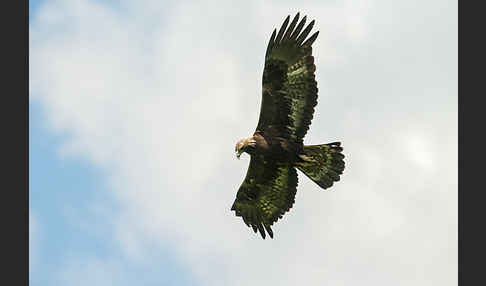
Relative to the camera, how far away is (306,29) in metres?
21.8

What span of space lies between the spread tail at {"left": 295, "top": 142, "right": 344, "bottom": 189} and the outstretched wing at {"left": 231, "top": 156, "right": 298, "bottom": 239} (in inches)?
23.6

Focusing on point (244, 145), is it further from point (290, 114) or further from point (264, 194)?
point (264, 194)

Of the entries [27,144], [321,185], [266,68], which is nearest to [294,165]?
[321,185]

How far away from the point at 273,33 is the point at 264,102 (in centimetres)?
140

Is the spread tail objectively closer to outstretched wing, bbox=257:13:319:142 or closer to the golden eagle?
the golden eagle

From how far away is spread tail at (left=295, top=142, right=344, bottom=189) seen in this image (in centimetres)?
2220

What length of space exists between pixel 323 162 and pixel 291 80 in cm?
182

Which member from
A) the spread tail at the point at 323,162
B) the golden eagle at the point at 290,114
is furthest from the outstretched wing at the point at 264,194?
the spread tail at the point at 323,162

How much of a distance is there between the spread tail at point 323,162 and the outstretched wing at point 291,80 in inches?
15.8

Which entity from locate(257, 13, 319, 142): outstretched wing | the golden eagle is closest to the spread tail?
the golden eagle

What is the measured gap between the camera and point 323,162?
22297 mm

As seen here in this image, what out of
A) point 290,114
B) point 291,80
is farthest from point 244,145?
point 291,80

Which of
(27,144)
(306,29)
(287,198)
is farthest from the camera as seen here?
(287,198)

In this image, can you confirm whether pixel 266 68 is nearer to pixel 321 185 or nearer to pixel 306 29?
pixel 306 29
